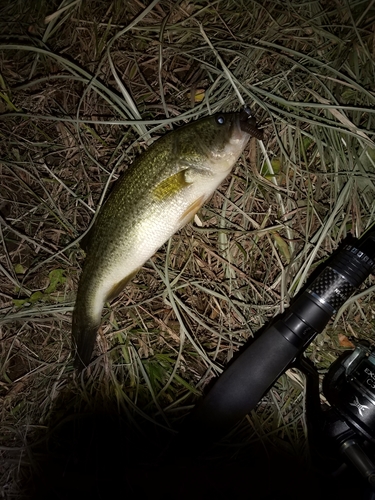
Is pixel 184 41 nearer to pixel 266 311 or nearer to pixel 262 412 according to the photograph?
pixel 266 311

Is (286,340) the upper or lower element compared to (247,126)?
lower

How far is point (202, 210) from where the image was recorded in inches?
80.0

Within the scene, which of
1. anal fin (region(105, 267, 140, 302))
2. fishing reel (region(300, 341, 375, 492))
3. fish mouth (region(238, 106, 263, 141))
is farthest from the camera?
anal fin (region(105, 267, 140, 302))

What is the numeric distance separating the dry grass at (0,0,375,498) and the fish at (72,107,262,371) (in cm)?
25

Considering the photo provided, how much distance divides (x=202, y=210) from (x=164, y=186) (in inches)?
16.2

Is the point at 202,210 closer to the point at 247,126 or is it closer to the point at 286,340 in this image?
the point at 247,126

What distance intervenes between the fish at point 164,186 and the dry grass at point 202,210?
25 centimetres

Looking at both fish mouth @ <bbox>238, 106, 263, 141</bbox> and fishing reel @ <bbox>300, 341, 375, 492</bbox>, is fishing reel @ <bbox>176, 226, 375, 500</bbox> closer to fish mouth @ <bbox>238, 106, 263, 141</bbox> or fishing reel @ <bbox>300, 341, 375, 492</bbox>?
fishing reel @ <bbox>300, 341, 375, 492</bbox>

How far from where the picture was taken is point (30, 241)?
7.10 feet

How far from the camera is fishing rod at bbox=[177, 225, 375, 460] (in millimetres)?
1504

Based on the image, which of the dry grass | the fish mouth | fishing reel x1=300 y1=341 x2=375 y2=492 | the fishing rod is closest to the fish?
the fish mouth

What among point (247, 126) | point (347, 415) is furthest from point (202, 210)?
point (347, 415)

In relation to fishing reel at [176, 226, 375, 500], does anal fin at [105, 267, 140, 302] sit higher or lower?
lower

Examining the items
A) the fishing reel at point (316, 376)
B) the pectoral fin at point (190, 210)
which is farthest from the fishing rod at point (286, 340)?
the pectoral fin at point (190, 210)
